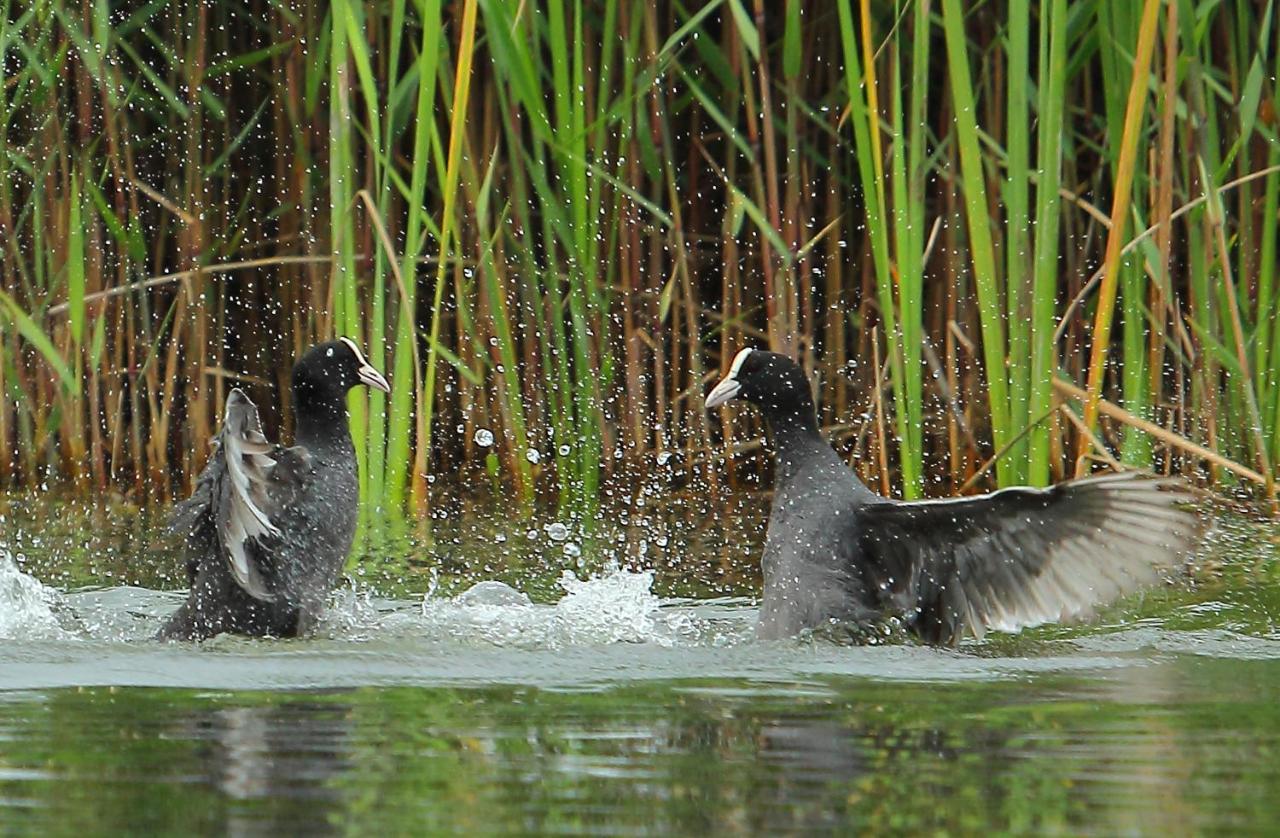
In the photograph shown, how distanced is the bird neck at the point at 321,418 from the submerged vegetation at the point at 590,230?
0.67 meters

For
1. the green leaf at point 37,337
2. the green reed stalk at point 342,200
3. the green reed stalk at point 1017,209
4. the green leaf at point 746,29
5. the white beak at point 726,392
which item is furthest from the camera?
the green leaf at point 37,337

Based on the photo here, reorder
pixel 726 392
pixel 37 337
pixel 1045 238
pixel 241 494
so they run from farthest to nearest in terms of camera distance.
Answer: pixel 37 337 → pixel 1045 238 → pixel 726 392 → pixel 241 494

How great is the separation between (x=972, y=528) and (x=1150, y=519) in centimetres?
38

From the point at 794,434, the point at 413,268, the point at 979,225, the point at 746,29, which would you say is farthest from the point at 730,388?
the point at 413,268

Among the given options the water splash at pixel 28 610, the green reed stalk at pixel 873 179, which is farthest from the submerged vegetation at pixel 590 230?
the water splash at pixel 28 610

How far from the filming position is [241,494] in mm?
4656

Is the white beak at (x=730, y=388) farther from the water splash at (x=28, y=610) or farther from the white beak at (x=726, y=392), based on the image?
the water splash at (x=28, y=610)

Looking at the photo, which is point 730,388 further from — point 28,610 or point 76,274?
point 76,274

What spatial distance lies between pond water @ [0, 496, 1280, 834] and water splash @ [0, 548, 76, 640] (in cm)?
1

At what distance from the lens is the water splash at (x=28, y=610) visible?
4695 mm

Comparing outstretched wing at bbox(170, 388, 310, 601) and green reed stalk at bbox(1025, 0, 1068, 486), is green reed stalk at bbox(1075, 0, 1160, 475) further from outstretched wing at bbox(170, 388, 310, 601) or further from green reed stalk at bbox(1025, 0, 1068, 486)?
outstretched wing at bbox(170, 388, 310, 601)

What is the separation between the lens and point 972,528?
186 inches

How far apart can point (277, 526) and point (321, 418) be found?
0.35m

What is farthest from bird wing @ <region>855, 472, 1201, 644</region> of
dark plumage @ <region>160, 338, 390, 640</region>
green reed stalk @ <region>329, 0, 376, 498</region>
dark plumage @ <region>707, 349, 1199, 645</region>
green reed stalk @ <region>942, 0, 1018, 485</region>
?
green reed stalk @ <region>329, 0, 376, 498</region>
